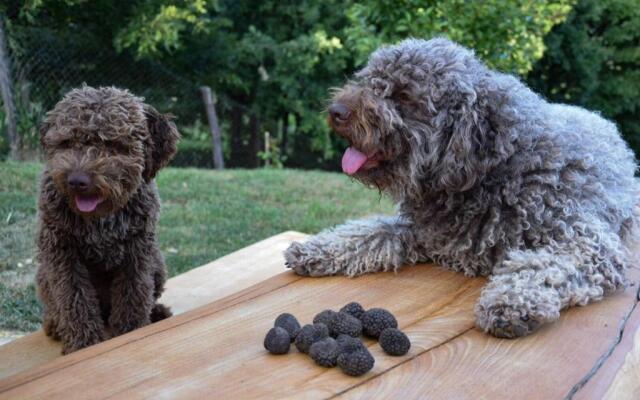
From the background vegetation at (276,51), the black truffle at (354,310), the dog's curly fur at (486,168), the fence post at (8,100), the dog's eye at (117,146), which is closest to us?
the black truffle at (354,310)

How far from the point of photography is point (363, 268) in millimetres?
3676

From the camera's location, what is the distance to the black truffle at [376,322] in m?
2.82

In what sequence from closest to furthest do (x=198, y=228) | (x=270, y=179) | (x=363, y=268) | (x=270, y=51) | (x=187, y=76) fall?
(x=363, y=268) → (x=198, y=228) → (x=270, y=179) → (x=187, y=76) → (x=270, y=51)

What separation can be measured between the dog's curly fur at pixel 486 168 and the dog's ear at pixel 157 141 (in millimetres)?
940

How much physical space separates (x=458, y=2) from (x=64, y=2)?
180 inches

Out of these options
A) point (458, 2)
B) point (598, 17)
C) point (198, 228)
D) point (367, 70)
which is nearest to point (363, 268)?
point (367, 70)

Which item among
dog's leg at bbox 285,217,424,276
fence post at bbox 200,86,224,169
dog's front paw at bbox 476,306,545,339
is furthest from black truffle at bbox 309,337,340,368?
fence post at bbox 200,86,224,169

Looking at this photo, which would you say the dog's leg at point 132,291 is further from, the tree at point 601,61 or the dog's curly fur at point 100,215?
the tree at point 601,61

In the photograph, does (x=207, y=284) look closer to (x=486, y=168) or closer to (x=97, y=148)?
(x=97, y=148)

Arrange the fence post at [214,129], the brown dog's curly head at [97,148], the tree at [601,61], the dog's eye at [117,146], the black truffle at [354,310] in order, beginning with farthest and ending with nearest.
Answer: the tree at [601,61]
the fence post at [214,129]
the dog's eye at [117,146]
the brown dog's curly head at [97,148]
the black truffle at [354,310]

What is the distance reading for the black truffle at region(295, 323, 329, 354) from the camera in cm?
269

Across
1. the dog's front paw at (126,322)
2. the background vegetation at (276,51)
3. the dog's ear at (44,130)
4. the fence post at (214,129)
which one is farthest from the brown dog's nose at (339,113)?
the fence post at (214,129)

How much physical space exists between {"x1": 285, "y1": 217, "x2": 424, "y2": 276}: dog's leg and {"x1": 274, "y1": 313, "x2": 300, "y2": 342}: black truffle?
81 centimetres

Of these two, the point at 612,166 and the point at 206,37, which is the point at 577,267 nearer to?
the point at 612,166
